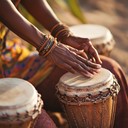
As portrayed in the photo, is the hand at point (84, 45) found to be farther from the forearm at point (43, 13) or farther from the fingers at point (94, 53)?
the forearm at point (43, 13)

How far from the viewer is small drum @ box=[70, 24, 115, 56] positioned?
269 centimetres

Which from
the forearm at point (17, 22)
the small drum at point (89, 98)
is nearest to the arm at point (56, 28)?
the small drum at point (89, 98)

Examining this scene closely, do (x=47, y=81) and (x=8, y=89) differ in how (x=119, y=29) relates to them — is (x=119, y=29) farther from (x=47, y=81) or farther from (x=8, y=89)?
(x=8, y=89)

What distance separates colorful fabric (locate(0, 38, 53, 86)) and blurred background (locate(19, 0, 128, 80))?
110cm

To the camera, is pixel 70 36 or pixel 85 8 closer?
pixel 70 36

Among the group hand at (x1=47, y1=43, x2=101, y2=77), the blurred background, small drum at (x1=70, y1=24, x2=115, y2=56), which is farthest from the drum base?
the blurred background

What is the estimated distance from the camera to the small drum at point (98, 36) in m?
2.69

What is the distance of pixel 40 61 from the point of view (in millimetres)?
2672

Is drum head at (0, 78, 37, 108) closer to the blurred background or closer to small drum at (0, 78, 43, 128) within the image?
small drum at (0, 78, 43, 128)

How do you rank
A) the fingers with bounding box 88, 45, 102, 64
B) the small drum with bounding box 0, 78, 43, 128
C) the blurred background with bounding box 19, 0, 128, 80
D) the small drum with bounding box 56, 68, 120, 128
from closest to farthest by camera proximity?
→ 1. the small drum with bounding box 0, 78, 43, 128
2. the small drum with bounding box 56, 68, 120, 128
3. the fingers with bounding box 88, 45, 102, 64
4. the blurred background with bounding box 19, 0, 128, 80

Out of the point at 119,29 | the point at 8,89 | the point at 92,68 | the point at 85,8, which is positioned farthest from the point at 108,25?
the point at 8,89

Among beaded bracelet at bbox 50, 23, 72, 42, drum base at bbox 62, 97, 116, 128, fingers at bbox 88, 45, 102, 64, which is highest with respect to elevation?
beaded bracelet at bbox 50, 23, 72, 42

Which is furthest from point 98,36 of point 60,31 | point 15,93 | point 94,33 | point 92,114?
point 15,93

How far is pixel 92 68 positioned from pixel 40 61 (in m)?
0.43
